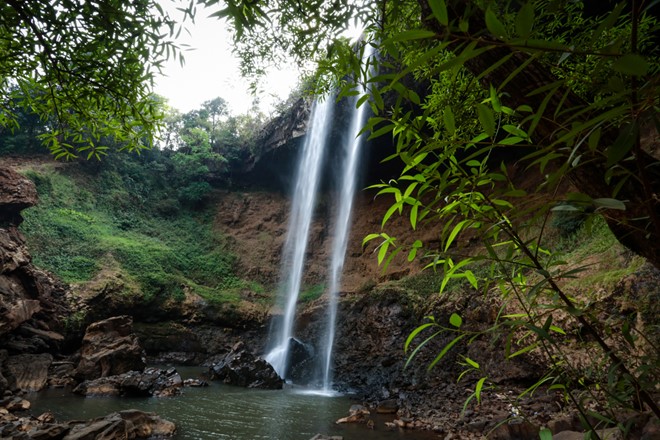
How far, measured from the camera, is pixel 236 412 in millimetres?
6793

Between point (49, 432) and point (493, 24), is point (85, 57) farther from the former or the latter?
point (49, 432)

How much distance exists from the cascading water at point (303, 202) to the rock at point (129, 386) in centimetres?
621

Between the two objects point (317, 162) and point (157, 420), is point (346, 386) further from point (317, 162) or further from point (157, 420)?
point (317, 162)

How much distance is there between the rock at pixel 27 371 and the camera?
7375mm

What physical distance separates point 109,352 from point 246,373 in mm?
3196

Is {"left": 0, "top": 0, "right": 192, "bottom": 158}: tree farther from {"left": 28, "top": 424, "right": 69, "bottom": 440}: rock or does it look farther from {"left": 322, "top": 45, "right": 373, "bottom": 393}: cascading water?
{"left": 322, "top": 45, "right": 373, "bottom": 393}: cascading water

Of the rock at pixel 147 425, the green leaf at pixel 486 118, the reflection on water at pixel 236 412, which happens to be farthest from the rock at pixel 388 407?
the green leaf at pixel 486 118

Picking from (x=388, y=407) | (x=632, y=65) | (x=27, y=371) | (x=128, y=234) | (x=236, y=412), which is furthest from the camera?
(x=128, y=234)

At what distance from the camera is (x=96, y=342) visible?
881 centimetres

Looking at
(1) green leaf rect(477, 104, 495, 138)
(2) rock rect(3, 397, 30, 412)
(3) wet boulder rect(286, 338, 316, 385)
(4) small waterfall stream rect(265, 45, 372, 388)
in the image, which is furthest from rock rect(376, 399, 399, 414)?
(1) green leaf rect(477, 104, 495, 138)

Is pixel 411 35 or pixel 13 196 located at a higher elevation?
pixel 13 196

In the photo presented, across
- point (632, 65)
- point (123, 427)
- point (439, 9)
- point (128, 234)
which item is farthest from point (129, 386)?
point (128, 234)

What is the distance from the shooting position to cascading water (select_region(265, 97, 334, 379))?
50.7 feet

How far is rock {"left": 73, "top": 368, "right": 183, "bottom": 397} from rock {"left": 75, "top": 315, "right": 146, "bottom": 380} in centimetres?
43
